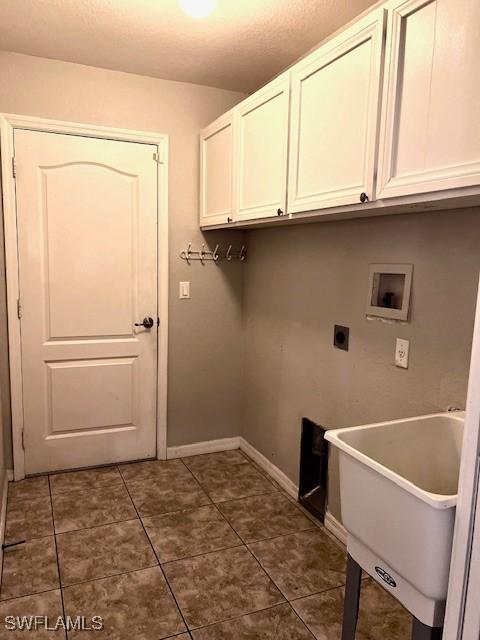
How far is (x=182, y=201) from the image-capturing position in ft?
10.2

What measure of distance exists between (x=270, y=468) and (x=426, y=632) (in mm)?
1872

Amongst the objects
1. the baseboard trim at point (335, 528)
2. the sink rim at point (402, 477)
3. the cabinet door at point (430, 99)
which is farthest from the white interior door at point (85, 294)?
the sink rim at point (402, 477)

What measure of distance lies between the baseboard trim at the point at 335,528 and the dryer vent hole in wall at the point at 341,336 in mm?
905

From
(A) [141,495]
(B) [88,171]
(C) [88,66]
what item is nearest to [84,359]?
(A) [141,495]

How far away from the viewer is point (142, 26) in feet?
7.38

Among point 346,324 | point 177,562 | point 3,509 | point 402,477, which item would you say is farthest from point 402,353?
point 3,509

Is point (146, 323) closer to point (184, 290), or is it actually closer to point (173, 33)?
point (184, 290)

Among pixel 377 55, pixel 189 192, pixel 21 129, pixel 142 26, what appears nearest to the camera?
pixel 377 55

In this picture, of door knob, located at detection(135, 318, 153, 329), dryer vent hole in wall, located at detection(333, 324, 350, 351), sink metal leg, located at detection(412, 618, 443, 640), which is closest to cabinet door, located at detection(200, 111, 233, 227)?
door knob, located at detection(135, 318, 153, 329)

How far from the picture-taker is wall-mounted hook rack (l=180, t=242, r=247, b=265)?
3.15 m

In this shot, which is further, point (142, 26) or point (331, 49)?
point (142, 26)

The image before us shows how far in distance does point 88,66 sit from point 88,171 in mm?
601

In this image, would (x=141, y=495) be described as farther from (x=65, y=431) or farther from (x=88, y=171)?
(x=88, y=171)

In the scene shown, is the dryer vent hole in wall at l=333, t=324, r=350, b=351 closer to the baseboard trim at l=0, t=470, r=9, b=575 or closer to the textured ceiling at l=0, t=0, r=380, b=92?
the textured ceiling at l=0, t=0, r=380, b=92
